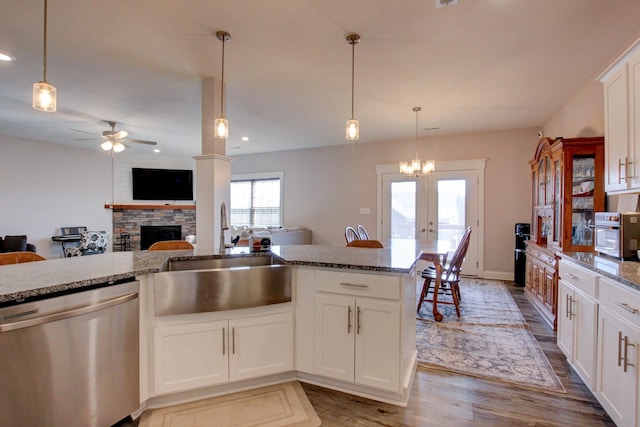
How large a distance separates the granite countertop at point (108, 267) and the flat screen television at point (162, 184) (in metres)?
6.19

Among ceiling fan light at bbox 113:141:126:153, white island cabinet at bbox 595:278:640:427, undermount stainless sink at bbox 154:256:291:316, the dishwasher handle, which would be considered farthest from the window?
white island cabinet at bbox 595:278:640:427

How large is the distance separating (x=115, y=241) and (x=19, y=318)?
23.9 ft

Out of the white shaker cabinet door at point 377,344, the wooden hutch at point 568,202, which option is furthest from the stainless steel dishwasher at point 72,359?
the wooden hutch at point 568,202

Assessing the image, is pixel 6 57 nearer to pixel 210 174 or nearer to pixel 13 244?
pixel 210 174

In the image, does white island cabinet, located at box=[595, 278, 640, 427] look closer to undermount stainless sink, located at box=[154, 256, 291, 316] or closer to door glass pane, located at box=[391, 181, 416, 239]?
undermount stainless sink, located at box=[154, 256, 291, 316]

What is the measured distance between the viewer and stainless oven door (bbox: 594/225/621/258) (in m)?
2.18

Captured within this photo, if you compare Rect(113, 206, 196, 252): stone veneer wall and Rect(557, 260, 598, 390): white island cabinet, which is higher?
Rect(113, 206, 196, 252): stone veneer wall

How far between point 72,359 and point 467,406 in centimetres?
223

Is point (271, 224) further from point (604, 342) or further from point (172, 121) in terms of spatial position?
point (604, 342)

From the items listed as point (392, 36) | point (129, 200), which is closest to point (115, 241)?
point (129, 200)

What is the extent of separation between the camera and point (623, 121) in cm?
224

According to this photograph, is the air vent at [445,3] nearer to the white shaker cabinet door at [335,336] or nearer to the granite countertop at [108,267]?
the granite countertop at [108,267]

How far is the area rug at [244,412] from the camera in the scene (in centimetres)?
177

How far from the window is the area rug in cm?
557
